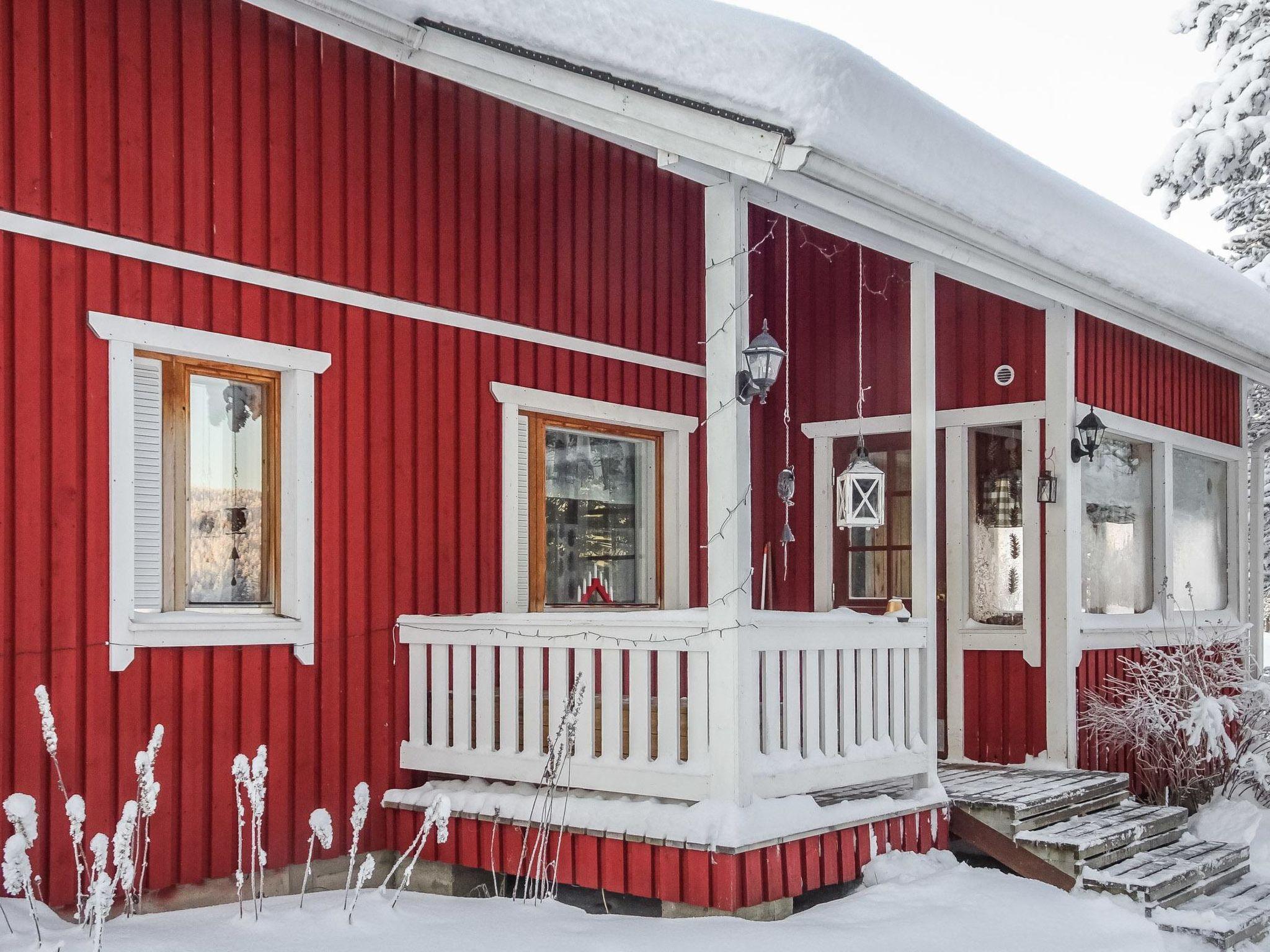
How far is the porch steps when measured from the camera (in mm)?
5504

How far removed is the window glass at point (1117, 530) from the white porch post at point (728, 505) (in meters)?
3.76

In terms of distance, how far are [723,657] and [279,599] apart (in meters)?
2.15

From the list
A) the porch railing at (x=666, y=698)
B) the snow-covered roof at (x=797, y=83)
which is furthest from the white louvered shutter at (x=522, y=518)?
the snow-covered roof at (x=797, y=83)

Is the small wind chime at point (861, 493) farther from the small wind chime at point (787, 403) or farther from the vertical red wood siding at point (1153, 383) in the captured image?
the vertical red wood siding at point (1153, 383)

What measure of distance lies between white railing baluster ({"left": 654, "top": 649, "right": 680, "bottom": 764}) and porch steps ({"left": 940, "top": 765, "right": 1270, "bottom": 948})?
1.77 metres

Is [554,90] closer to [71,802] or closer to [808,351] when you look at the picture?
[71,802]

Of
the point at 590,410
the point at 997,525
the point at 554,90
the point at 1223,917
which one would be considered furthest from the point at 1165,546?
the point at 554,90

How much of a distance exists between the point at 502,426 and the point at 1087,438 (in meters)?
3.45

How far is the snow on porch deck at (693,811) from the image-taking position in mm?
4910

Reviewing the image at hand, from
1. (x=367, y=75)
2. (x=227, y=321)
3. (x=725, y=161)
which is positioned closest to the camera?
(x=725, y=161)

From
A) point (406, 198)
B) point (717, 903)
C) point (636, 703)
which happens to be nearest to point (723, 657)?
point (636, 703)

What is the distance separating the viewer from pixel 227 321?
5594 millimetres

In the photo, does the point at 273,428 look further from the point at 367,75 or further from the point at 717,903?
the point at 717,903

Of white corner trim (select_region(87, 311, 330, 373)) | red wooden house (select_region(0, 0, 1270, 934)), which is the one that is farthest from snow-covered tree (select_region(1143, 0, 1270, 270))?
white corner trim (select_region(87, 311, 330, 373))
